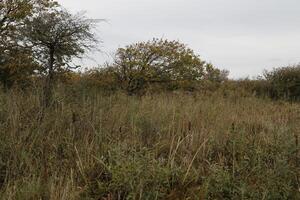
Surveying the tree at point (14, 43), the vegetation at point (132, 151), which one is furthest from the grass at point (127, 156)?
the tree at point (14, 43)

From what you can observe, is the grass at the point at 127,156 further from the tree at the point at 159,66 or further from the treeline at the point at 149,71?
the tree at the point at 159,66

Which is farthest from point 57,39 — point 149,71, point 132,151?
point 149,71

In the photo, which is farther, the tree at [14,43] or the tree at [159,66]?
the tree at [159,66]

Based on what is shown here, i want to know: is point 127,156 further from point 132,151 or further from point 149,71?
point 149,71

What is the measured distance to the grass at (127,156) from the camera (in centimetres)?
430

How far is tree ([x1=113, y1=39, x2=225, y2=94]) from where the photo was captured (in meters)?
22.6

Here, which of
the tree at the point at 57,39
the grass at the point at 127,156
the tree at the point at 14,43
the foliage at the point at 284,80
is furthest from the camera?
the foliage at the point at 284,80

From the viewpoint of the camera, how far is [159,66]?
24.2 metres

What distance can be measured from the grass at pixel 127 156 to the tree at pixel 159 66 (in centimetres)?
1571

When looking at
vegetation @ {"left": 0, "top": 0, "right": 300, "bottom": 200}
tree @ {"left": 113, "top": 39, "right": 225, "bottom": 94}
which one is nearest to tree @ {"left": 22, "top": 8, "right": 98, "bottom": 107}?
vegetation @ {"left": 0, "top": 0, "right": 300, "bottom": 200}

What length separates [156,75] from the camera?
23.6m

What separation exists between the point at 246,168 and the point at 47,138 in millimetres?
2464

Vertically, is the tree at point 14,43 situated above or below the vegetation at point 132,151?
above

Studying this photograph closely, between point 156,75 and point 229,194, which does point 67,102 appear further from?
point 156,75
